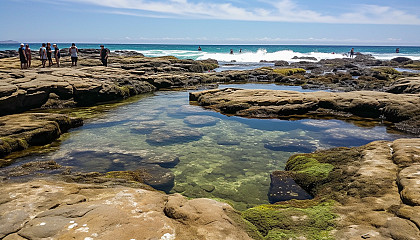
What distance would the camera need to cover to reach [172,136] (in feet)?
40.9

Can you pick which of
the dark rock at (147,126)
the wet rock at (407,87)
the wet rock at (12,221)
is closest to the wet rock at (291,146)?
the dark rock at (147,126)

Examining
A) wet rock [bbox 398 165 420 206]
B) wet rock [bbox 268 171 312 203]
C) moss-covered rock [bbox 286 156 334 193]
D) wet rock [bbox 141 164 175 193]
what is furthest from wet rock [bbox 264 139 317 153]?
wet rock [bbox 398 165 420 206]

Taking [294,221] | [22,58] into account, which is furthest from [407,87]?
[22,58]

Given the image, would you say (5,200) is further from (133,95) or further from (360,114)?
(133,95)

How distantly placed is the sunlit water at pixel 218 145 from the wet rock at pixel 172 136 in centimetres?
17

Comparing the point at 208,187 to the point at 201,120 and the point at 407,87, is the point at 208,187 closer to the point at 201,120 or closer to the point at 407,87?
the point at 201,120

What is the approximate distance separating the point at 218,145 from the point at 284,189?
457cm

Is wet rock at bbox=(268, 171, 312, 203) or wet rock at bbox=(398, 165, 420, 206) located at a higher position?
wet rock at bbox=(398, 165, 420, 206)

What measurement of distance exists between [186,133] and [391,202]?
30.0ft

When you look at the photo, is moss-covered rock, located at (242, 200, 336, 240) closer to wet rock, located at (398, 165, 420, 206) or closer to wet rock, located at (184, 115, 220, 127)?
wet rock, located at (398, 165, 420, 206)

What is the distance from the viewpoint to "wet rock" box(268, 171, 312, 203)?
7148mm

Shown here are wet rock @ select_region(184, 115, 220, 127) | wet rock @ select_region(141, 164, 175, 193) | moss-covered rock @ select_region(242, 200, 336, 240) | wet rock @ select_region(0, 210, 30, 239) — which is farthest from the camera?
wet rock @ select_region(184, 115, 220, 127)

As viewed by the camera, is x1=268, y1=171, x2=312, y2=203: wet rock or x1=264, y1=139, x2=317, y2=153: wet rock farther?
x1=264, y1=139, x2=317, y2=153: wet rock

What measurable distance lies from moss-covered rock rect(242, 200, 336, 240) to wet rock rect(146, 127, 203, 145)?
6.80 meters
